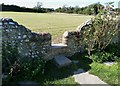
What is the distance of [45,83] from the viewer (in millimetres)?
5699

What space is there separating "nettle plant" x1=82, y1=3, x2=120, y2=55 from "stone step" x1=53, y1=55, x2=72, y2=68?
89 centimetres

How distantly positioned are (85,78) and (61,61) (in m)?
0.98

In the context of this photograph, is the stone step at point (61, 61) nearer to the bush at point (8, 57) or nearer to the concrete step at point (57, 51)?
the concrete step at point (57, 51)

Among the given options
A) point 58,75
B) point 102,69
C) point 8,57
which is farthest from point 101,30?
point 8,57

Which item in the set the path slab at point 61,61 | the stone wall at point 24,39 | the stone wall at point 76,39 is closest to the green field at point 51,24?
the stone wall at point 76,39

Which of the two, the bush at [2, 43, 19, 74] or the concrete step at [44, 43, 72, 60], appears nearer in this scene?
the bush at [2, 43, 19, 74]

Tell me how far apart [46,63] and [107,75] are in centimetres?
161

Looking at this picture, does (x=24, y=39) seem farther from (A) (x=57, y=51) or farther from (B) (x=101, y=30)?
(B) (x=101, y=30)

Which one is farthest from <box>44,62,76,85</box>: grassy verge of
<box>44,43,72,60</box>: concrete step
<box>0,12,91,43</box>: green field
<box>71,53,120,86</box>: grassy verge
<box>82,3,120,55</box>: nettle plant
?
<box>0,12,91,43</box>: green field

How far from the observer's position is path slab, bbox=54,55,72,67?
662 cm

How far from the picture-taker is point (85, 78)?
6.06 m

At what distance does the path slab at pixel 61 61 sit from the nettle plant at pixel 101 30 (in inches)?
35.0

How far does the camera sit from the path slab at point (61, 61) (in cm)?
662

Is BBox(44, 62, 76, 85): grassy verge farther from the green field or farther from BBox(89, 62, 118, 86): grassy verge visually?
the green field
